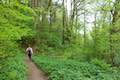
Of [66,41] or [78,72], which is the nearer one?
[78,72]

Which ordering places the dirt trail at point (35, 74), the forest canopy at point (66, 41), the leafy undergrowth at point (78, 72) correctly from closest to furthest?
the forest canopy at point (66, 41) < the leafy undergrowth at point (78, 72) < the dirt trail at point (35, 74)

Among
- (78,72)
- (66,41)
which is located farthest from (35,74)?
(66,41)

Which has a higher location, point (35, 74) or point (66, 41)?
point (66, 41)

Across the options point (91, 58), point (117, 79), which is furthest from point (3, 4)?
point (91, 58)

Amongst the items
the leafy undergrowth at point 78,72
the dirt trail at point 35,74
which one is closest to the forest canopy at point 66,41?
the leafy undergrowth at point 78,72

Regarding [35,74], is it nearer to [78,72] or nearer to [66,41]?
[78,72]

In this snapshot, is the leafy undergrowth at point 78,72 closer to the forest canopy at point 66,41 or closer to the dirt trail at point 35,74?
the forest canopy at point 66,41

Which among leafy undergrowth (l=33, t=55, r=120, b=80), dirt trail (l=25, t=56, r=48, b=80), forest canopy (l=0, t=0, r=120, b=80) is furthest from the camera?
dirt trail (l=25, t=56, r=48, b=80)

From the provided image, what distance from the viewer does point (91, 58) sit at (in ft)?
61.8

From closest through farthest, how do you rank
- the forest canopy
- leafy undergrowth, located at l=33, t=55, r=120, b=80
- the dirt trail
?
the forest canopy
leafy undergrowth, located at l=33, t=55, r=120, b=80
the dirt trail

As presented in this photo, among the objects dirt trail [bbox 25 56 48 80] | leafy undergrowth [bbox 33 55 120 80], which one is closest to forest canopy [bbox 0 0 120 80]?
leafy undergrowth [bbox 33 55 120 80]

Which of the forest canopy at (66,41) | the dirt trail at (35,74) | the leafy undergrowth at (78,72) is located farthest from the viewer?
the dirt trail at (35,74)

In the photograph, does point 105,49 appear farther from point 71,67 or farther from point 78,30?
point 78,30

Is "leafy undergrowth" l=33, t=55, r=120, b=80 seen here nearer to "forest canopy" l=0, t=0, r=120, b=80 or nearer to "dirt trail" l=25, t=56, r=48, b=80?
"forest canopy" l=0, t=0, r=120, b=80
